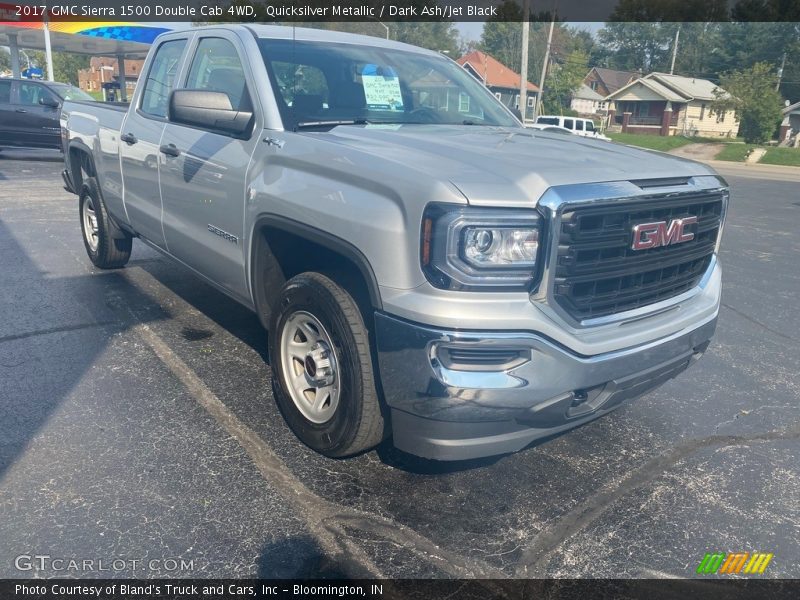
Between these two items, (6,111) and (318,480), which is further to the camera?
(6,111)

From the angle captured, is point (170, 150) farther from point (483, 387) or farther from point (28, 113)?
point (28, 113)

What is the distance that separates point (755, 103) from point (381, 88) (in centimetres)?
4584

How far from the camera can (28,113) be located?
15.2 meters

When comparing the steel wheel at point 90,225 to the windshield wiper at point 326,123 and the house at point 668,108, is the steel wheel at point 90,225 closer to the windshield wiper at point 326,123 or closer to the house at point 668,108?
the windshield wiper at point 326,123

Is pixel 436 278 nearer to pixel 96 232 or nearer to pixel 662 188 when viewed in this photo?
pixel 662 188

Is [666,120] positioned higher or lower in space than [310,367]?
lower

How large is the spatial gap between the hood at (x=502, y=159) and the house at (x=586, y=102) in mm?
71895

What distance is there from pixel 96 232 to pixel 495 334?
508cm

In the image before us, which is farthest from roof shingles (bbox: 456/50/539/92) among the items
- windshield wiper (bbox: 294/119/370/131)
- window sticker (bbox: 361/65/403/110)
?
windshield wiper (bbox: 294/119/370/131)

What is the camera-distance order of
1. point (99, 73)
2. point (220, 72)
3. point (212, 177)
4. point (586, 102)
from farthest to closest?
point (99, 73), point (586, 102), point (220, 72), point (212, 177)

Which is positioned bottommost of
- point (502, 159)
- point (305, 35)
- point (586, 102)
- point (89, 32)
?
point (586, 102)

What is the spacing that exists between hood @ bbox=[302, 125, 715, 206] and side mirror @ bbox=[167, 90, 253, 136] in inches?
16.9

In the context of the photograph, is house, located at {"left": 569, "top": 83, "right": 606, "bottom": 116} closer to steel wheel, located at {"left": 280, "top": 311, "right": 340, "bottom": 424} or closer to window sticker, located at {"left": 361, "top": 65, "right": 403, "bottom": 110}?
window sticker, located at {"left": 361, "top": 65, "right": 403, "bottom": 110}

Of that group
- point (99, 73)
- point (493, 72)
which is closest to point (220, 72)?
point (493, 72)
